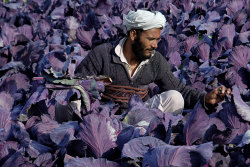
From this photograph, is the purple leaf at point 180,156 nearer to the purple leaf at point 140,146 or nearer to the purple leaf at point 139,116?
the purple leaf at point 140,146

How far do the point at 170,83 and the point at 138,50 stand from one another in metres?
0.47

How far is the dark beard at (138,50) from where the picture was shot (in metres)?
2.92

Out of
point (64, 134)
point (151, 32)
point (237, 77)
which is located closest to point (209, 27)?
point (237, 77)

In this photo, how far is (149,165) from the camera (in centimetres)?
159

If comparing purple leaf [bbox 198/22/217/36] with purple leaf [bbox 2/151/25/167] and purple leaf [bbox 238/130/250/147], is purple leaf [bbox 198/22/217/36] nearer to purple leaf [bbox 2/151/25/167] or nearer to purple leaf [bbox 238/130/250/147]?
purple leaf [bbox 238/130/250/147]

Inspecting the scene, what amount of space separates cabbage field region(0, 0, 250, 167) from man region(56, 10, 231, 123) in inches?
7.4

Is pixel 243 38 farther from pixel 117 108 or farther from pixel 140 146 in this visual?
pixel 140 146

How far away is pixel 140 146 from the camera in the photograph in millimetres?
1729

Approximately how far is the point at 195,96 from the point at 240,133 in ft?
3.44

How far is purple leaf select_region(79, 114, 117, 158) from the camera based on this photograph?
1.81 m

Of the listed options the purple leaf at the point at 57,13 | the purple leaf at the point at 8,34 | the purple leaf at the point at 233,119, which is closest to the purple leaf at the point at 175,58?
the purple leaf at the point at 233,119

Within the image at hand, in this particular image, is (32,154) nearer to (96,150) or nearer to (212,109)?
(96,150)

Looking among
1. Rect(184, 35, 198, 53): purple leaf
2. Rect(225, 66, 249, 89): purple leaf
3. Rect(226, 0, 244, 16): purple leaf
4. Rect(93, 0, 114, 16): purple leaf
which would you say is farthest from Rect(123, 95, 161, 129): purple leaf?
Rect(93, 0, 114, 16): purple leaf

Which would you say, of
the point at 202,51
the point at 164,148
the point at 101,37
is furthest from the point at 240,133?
the point at 101,37
